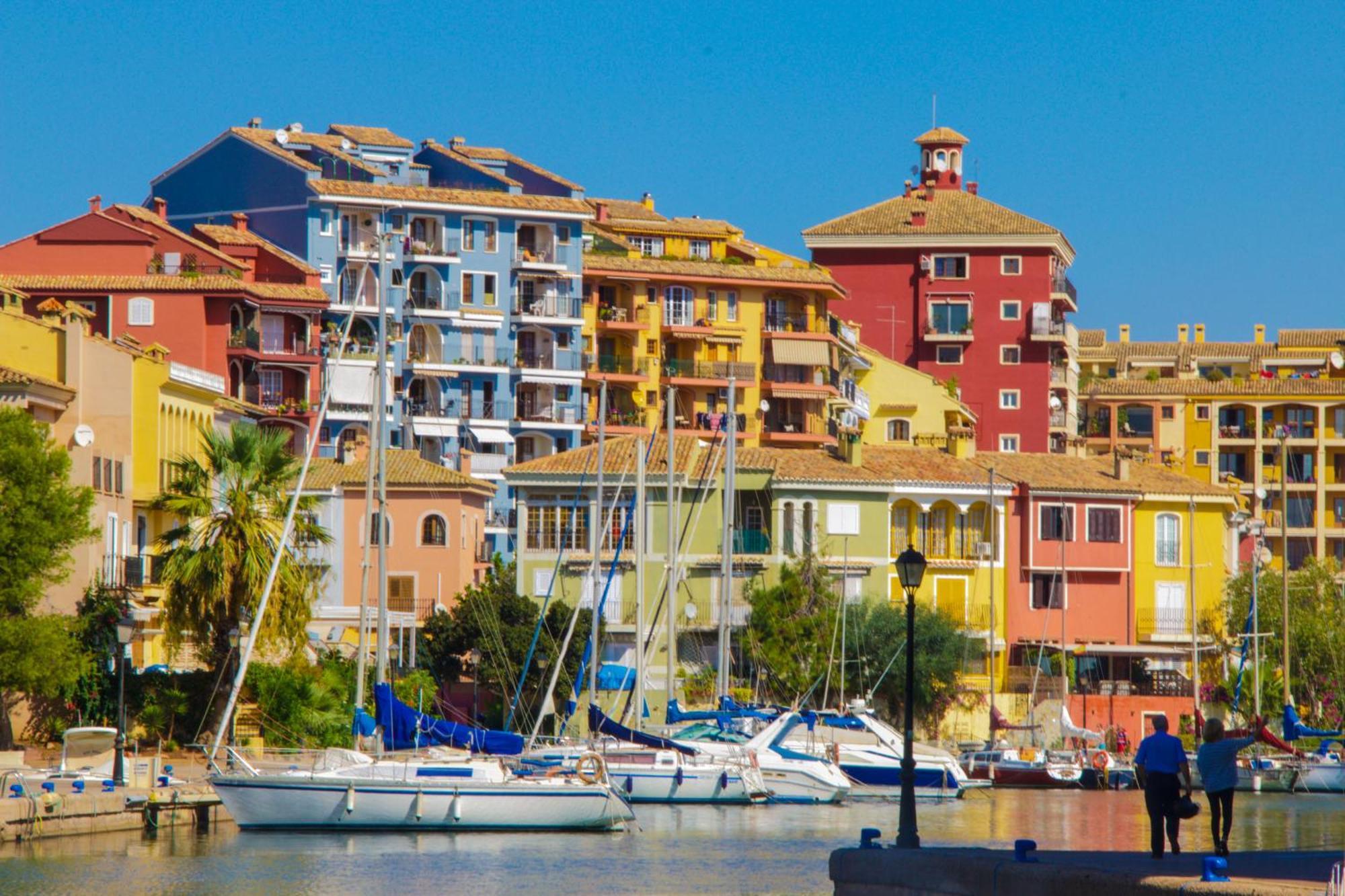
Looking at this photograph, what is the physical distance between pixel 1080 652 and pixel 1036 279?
4045cm

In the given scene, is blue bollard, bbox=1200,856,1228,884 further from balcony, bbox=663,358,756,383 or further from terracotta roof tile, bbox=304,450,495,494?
balcony, bbox=663,358,756,383

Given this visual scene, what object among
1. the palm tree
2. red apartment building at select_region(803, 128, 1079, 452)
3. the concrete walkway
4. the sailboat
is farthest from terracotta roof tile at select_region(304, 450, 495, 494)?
the concrete walkway

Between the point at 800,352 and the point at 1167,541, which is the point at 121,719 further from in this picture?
the point at 800,352

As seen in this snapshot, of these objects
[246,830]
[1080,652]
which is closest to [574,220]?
[1080,652]

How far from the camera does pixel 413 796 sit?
1930 inches

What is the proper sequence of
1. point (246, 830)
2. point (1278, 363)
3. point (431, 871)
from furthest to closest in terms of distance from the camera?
1. point (1278, 363)
2. point (246, 830)
3. point (431, 871)

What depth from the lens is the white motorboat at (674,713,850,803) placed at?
60219mm

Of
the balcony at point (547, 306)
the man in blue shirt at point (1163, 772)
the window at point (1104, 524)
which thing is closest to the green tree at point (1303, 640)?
the window at point (1104, 524)

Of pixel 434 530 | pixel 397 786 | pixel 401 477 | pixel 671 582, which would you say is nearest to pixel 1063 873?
pixel 397 786

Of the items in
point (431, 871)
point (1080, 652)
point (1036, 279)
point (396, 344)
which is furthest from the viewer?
point (1036, 279)

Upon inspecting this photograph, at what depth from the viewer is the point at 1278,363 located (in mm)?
153125

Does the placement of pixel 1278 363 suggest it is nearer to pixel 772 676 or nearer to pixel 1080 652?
pixel 1080 652

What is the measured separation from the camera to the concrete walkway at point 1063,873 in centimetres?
2033

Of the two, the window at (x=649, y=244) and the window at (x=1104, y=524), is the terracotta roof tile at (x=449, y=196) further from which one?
the window at (x=1104, y=524)
